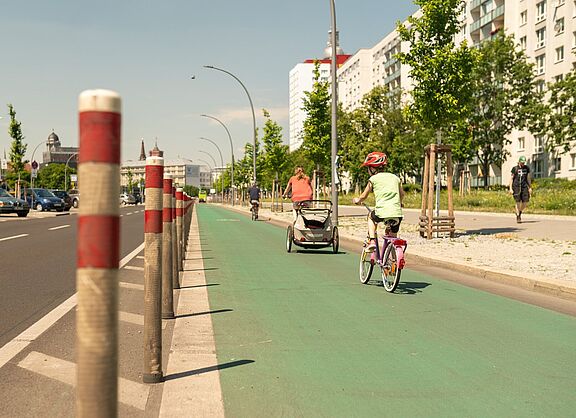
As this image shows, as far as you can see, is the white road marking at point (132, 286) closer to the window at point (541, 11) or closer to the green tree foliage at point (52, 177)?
the window at point (541, 11)

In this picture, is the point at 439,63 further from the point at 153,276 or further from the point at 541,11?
the point at 541,11

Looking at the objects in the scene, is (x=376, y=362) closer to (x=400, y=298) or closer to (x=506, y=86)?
(x=400, y=298)

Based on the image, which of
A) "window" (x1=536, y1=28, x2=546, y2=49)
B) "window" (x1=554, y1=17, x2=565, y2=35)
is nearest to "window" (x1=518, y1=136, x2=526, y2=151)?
"window" (x1=536, y1=28, x2=546, y2=49)

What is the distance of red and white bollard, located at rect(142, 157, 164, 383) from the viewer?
4.05 m

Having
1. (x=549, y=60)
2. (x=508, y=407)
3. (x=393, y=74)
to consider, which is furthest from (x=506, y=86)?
(x=508, y=407)

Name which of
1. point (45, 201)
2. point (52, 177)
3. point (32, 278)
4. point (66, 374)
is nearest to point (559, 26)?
point (45, 201)

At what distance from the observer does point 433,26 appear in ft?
54.7

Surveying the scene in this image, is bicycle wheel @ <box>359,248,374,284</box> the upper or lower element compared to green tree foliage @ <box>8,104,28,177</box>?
lower

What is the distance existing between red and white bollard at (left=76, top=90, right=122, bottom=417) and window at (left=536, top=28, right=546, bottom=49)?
6004cm

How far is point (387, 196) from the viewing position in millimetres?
8414

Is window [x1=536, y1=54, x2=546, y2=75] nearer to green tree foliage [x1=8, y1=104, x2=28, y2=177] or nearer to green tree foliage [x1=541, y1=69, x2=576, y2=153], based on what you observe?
green tree foliage [x1=541, y1=69, x2=576, y2=153]

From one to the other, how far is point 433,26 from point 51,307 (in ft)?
41.7

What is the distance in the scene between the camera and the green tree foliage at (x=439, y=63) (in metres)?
16.5

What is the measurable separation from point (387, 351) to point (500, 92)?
49969mm
